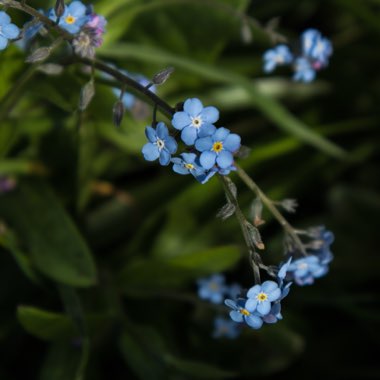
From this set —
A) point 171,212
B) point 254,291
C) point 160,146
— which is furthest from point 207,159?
point 171,212

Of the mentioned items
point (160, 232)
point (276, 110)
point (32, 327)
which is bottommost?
point (32, 327)

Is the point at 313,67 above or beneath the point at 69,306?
above

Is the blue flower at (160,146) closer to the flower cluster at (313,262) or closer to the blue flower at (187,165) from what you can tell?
the blue flower at (187,165)

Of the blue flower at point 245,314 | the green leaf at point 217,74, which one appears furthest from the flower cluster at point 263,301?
the green leaf at point 217,74

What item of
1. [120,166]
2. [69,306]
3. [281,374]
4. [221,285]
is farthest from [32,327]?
[281,374]

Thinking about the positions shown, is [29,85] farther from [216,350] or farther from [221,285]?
[216,350]

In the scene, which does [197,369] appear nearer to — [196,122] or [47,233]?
[47,233]
